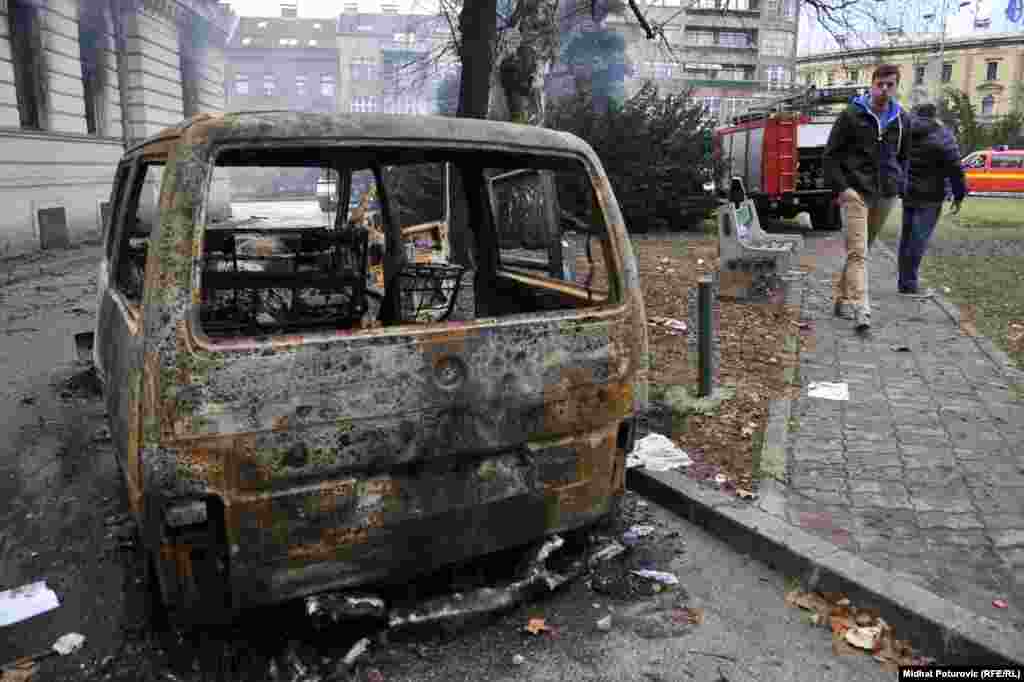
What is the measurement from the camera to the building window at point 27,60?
16.6 m

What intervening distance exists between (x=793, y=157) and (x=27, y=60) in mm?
16963

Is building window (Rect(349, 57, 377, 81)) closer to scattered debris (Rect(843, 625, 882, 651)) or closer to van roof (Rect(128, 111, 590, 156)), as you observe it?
van roof (Rect(128, 111, 590, 156))

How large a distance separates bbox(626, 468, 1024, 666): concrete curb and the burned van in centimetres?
68

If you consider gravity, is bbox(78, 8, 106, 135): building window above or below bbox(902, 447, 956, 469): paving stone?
above

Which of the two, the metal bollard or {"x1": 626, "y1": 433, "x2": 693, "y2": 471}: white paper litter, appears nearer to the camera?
{"x1": 626, "y1": 433, "x2": 693, "y2": 471}: white paper litter

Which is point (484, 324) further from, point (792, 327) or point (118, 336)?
point (792, 327)

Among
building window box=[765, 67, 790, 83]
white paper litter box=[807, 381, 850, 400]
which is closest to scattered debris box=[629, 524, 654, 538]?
white paper litter box=[807, 381, 850, 400]

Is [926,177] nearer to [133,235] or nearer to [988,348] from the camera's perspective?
[988,348]

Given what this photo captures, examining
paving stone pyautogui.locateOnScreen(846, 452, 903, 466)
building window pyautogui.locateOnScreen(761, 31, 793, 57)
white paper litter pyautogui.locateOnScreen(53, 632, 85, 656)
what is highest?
building window pyautogui.locateOnScreen(761, 31, 793, 57)

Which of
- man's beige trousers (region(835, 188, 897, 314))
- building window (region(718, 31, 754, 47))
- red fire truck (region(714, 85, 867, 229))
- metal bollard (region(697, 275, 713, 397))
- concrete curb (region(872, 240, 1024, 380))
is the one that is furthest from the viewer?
building window (region(718, 31, 754, 47))

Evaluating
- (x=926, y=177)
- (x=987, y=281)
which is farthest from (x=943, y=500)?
(x=987, y=281)

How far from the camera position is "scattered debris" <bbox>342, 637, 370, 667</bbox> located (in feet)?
8.60

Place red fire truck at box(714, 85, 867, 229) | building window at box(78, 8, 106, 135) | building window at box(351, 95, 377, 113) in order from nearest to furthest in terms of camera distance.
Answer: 1. red fire truck at box(714, 85, 867, 229)
2. building window at box(78, 8, 106, 135)
3. building window at box(351, 95, 377, 113)

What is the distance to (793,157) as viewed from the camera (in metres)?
18.4
